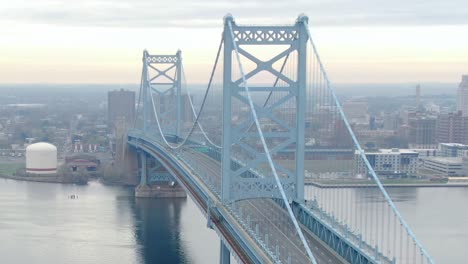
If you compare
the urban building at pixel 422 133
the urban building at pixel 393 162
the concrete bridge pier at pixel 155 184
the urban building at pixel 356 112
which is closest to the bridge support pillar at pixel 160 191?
the concrete bridge pier at pixel 155 184

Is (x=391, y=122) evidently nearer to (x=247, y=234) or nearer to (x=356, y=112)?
(x=356, y=112)

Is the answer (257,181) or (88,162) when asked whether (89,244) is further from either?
(88,162)

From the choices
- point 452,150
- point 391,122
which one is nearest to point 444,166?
point 452,150

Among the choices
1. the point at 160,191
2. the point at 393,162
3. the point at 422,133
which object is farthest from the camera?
the point at 422,133

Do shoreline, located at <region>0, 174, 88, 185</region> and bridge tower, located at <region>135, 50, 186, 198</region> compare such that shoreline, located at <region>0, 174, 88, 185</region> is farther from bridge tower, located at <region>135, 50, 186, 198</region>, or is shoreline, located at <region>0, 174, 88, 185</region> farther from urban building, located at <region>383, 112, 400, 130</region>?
urban building, located at <region>383, 112, 400, 130</region>

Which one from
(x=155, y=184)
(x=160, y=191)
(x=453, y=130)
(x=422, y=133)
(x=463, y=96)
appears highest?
(x=463, y=96)

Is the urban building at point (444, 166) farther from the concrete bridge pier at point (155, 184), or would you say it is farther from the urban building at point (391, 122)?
the urban building at point (391, 122)
